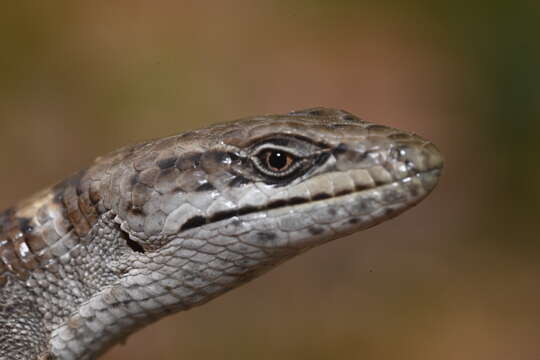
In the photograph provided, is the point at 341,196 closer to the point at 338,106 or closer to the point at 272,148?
the point at 272,148

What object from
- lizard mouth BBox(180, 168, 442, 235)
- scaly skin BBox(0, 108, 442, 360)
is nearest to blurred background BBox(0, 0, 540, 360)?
scaly skin BBox(0, 108, 442, 360)

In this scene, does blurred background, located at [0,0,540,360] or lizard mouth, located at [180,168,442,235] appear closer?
lizard mouth, located at [180,168,442,235]

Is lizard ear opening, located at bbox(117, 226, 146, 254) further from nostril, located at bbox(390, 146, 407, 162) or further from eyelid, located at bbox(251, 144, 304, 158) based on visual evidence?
nostril, located at bbox(390, 146, 407, 162)

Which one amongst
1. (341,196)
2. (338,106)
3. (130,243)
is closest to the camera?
(341,196)

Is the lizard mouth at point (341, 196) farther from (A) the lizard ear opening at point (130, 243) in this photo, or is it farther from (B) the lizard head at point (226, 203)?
(A) the lizard ear opening at point (130, 243)

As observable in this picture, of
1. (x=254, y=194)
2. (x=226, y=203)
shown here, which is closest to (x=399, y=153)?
(x=254, y=194)

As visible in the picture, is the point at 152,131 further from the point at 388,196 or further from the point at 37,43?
the point at 388,196

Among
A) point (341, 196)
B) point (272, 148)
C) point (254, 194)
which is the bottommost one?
point (341, 196)

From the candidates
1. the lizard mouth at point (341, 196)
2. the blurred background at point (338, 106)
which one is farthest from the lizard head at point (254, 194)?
the blurred background at point (338, 106)
